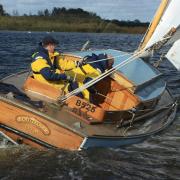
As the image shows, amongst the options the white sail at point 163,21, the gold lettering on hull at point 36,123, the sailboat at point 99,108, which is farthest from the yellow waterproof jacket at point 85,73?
the gold lettering on hull at point 36,123

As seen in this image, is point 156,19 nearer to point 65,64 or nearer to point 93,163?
point 65,64

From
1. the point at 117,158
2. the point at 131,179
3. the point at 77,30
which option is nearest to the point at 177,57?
the point at 117,158

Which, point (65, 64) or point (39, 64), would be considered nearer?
point (39, 64)

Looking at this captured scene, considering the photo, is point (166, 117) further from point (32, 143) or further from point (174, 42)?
point (32, 143)

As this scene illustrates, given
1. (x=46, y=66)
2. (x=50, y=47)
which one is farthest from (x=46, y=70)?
(x=50, y=47)

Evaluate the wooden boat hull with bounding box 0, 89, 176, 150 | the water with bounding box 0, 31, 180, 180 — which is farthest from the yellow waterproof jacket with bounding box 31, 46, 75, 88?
the water with bounding box 0, 31, 180, 180

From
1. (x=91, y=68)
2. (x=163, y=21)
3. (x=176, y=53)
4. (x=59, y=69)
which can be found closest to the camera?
(x=91, y=68)

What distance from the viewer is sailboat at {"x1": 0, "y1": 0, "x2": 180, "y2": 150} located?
9.21m

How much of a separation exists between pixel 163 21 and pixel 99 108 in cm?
462

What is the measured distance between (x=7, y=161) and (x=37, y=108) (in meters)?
1.21

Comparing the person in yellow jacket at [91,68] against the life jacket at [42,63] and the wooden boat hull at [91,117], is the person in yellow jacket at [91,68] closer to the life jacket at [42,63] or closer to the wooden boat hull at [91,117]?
the wooden boat hull at [91,117]

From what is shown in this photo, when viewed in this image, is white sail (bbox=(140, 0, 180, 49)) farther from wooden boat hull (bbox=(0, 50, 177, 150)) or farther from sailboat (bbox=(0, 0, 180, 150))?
wooden boat hull (bbox=(0, 50, 177, 150))

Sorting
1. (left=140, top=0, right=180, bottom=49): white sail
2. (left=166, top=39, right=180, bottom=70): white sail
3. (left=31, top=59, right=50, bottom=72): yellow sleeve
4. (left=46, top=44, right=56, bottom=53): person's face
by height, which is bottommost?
(left=31, top=59, right=50, bottom=72): yellow sleeve

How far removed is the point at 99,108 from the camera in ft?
33.4
